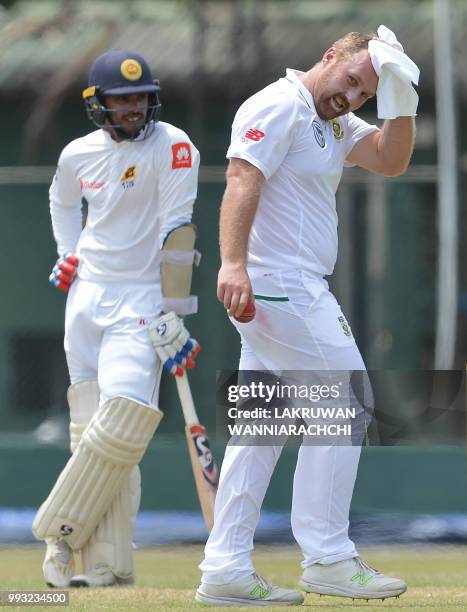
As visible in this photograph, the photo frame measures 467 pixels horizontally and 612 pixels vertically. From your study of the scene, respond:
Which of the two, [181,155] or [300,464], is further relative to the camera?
[181,155]

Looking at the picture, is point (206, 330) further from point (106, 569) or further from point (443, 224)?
point (106, 569)

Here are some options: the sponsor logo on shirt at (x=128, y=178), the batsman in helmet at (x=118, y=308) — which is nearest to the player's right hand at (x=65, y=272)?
the batsman in helmet at (x=118, y=308)

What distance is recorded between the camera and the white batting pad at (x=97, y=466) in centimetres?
594

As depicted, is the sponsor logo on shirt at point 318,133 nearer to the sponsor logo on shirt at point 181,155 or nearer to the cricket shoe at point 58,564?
the sponsor logo on shirt at point 181,155

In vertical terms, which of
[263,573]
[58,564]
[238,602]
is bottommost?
[263,573]

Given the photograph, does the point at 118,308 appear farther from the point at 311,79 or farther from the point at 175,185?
the point at 311,79

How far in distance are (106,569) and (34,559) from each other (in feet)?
4.49

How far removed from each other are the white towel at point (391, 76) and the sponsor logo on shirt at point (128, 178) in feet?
4.62

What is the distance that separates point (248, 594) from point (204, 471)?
40.6 inches

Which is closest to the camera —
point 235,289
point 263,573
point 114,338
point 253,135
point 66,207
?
point 235,289

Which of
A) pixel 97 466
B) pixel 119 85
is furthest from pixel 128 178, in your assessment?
pixel 97 466

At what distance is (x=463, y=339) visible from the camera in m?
9.62

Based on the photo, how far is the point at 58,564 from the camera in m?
6.03

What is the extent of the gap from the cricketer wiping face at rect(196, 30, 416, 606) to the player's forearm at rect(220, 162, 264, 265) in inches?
0.6
